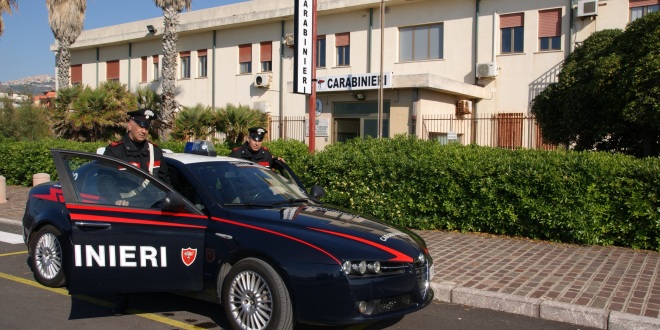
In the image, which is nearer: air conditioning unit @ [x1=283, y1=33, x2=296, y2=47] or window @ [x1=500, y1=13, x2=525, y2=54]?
window @ [x1=500, y1=13, x2=525, y2=54]

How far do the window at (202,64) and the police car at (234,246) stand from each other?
24727mm

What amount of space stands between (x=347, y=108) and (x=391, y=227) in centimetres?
1673

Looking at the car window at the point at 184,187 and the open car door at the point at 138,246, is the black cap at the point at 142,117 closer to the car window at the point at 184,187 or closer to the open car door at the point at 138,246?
the car window at the point at 184,187

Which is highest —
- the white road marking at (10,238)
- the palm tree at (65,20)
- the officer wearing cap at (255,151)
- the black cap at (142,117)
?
the palm tree at (65,20)

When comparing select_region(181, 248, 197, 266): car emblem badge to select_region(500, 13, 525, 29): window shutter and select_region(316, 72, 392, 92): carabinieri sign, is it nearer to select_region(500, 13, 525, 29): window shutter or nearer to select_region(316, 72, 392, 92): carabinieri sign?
select_region(316, 72, 392, 92): carabinieri sign

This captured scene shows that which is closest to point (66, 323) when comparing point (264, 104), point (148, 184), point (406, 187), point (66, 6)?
point (148, 184)

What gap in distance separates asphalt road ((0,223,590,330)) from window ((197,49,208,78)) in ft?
80.4

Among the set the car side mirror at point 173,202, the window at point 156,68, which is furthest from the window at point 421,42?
the car side mirror at point 173,202

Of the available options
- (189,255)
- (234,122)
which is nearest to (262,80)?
(234,122)

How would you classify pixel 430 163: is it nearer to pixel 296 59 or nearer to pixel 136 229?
pixel 296 59

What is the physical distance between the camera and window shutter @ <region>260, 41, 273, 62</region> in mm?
27016

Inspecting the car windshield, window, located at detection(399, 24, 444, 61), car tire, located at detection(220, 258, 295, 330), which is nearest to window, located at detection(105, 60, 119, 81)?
window, located at detection(399, 24, 444, 61)

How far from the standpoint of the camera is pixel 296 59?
11484 millimetres

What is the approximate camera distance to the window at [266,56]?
2702 cm
